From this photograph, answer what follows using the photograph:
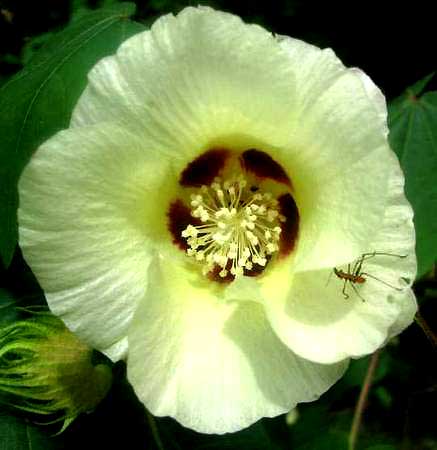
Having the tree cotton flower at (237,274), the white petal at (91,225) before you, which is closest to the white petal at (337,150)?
the tree cotton flower at (237,274)

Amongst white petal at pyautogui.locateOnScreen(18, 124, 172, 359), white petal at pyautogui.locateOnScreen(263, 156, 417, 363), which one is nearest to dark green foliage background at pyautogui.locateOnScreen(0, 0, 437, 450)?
white petal at pyautogui.locateOnScreen(18, 124, 172, 359)

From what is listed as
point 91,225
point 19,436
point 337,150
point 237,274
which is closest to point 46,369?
point 19,436

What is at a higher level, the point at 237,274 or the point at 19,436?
the point at 237,274

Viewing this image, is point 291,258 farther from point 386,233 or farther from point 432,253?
point 432,253

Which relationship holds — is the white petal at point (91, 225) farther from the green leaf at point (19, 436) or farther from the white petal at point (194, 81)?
the green leaf at point (19, 436)

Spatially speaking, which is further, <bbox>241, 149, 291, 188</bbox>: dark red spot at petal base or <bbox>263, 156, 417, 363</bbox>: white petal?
<bbox>241, 149, 291, 188</bbox>: dark red spot at petal base

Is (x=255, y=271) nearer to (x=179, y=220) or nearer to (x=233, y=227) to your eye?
(x=233, y=227)

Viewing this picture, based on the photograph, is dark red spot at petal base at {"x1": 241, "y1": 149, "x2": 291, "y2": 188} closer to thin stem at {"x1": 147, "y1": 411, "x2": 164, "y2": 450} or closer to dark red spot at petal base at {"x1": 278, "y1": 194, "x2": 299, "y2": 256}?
dark red spot at petal base at {"x1": 278, "y1": 194, "x2": 299, "y2": 256}
